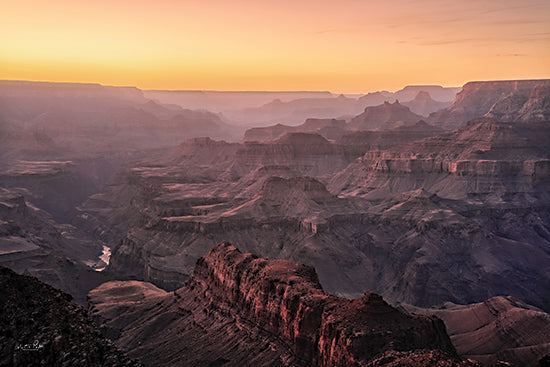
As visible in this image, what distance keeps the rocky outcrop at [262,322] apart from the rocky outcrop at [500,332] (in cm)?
1932

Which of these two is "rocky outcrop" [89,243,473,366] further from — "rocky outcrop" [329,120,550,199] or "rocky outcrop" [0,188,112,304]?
"rocky outcrop" [329,120,550,199]

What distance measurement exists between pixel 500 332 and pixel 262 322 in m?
29.4

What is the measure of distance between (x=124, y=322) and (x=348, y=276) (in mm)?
48297

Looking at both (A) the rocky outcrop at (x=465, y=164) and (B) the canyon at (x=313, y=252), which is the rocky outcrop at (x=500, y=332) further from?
(A) the rocky outcrop at (x=465, y=164)

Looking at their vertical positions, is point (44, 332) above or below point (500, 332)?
above

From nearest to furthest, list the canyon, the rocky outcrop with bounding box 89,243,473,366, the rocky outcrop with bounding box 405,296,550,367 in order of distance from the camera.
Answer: the rocky outcrop with bounding box 89,243,473,366 < the canyon < the rocky outcrop with bounding box 405,296,550,367

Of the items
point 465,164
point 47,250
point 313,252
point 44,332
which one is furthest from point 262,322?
point 465,164

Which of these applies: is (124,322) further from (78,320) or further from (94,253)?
(94,253)

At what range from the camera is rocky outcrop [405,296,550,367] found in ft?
178

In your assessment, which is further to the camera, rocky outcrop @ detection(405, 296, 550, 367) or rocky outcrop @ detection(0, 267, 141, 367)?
rocky outcrop @ detection(405, 296, 550, 367)

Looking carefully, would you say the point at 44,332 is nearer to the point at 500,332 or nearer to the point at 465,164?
the point at 500,332

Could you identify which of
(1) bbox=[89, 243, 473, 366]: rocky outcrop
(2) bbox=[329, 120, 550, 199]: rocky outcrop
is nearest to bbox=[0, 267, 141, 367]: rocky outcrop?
(1) bbox=[89, 243, 473, 366]: rocky outcrop

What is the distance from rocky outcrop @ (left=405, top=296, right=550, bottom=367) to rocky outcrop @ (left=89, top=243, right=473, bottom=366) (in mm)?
19324

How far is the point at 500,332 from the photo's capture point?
201ft
